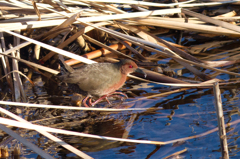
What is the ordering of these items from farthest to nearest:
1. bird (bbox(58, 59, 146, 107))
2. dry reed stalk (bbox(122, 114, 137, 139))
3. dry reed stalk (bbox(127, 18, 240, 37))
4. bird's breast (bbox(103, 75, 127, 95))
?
1. dry reed stalk (bbox(127, 18, 240, 37))
2. bird's breast (bbox(103, 75, 127, 95))
3. bird (bbox(58, 59, 146, 107))
4. dry reed stalk (bbox(122, 114, 137, 139))

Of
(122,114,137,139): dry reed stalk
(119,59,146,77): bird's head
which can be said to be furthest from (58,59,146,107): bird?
(122,114,137,139): dry reed stalk

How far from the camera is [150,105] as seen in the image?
151 inches

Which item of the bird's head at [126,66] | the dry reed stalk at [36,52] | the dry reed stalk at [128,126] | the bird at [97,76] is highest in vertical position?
the dry reed stalk at [36,52]

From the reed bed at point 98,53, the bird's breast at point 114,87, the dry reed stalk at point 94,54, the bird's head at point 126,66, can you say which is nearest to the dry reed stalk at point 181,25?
the reed bed at point 98,53

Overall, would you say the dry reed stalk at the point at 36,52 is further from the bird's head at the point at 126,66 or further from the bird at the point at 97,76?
the bird's head at the point at 126,66

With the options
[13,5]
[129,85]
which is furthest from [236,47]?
[13,5]

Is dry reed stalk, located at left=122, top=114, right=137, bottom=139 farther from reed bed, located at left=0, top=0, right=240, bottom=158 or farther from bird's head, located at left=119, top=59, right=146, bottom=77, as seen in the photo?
bird's head, located at left=119, top=59, right=146, bottom=77

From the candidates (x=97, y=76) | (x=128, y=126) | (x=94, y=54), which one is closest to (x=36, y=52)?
(x=94, y=54)

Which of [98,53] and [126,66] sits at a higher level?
[98,53]

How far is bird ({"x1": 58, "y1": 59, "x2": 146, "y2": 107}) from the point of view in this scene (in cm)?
386

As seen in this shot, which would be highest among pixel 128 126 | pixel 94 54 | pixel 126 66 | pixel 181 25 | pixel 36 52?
pixel 181 25

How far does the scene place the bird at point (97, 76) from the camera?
386 cm

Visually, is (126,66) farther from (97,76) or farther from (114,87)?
(97,76)

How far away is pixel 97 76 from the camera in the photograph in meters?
3.89
